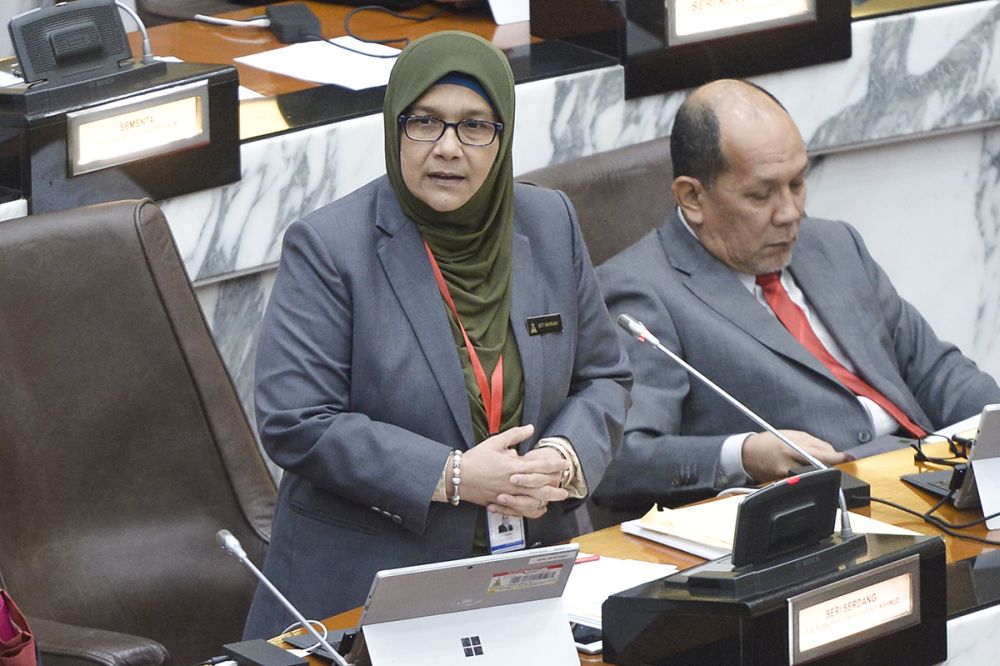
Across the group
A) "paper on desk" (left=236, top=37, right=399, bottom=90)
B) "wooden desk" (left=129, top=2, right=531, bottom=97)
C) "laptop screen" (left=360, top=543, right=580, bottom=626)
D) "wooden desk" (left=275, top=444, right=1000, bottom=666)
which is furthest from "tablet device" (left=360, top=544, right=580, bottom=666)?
"wooden desk" (left=129, top=2, right=531, bottom=97)

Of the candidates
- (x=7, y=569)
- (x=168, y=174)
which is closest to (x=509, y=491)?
(x=7, y=569)

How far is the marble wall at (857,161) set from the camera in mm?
3395

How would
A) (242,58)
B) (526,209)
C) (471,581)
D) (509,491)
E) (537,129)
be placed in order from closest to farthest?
(471,581) → (509,491) → (526,209) → (537,129) → (242,58)

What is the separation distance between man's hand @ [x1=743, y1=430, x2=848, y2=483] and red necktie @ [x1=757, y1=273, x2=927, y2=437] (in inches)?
9.4

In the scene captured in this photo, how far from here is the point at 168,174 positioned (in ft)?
10.6

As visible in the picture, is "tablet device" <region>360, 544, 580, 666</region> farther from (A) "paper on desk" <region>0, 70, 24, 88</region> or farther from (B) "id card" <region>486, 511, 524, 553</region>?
(A) "paper on desk" <region>0, 70, 24, 88</region>

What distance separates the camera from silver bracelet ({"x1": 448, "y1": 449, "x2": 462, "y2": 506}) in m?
2.45

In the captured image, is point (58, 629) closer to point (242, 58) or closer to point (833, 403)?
point (833, 403)

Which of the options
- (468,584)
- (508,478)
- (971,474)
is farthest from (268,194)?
(468,584)

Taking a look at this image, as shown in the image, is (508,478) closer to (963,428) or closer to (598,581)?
(598,581)

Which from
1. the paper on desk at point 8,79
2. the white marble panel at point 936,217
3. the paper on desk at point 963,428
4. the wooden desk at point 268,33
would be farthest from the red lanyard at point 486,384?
the white marble panel at point 936,217

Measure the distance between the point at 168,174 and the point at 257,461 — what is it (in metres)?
0.56

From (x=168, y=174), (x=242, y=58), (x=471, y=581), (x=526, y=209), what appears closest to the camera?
(x=471, y=581)

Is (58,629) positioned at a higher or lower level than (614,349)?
lower
